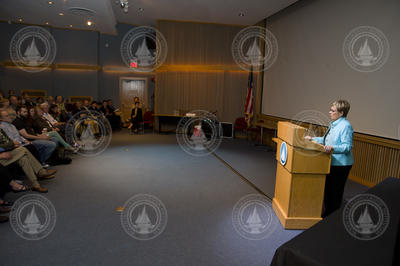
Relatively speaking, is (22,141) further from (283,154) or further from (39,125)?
(283,154)

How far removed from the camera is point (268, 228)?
10.2 ft

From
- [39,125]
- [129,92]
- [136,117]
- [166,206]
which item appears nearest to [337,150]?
[166,206]

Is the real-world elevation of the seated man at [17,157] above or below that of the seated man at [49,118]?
below

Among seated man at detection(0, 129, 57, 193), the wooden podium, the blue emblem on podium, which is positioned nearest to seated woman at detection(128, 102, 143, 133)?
seated man at detection(0, 129, 57, 193)

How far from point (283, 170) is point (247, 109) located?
6.08m

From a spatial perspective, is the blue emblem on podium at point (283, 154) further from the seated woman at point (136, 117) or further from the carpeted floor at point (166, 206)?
the seated woman at point (136, 117)

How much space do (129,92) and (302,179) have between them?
10.7m

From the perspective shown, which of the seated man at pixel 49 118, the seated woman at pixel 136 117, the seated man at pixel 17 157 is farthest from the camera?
the seated woman at pixel 136 117

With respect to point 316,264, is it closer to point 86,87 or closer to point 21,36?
point 86,87

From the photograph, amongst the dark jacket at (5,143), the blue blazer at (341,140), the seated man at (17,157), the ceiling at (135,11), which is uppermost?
the ceiling at (135,11)

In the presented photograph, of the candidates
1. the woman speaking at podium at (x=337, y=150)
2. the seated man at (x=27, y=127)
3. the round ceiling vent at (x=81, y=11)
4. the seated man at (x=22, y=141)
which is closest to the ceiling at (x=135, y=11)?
the round ceiling vent at (x=81, y=11)

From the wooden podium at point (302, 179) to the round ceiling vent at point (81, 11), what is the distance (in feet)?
24.0

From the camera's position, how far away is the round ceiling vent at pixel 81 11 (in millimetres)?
7902

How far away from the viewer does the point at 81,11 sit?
813cm
